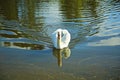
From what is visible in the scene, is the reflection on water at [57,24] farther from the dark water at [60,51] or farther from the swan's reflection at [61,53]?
the swan's reflection at [61,53]

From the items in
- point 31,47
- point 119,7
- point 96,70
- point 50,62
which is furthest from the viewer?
point 119,7

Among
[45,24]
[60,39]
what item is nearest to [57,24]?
[45,24]

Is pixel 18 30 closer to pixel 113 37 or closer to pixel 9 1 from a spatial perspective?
pixel 113 37

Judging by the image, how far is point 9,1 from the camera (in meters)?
36.9

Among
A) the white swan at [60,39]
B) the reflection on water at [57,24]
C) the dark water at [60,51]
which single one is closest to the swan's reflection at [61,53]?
the dark water at [60,51]

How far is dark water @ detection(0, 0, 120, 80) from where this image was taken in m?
12.9

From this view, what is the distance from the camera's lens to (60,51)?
52.6ft

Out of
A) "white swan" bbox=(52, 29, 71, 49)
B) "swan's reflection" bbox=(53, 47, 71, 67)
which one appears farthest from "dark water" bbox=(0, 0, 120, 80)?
"white swan" bbox=(52, 29, 71, 49)

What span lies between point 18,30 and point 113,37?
17.8ft

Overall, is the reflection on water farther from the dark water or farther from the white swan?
the white swan

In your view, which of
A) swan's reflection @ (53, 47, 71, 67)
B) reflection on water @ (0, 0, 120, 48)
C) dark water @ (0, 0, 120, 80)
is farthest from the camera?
reflection on water @ (0, 0, 120, 48)

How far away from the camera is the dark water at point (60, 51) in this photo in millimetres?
12875

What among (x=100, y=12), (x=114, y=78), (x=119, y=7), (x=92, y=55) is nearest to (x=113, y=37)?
(x=92, y=55)

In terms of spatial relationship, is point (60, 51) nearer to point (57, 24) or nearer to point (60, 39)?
point (60, 39)
